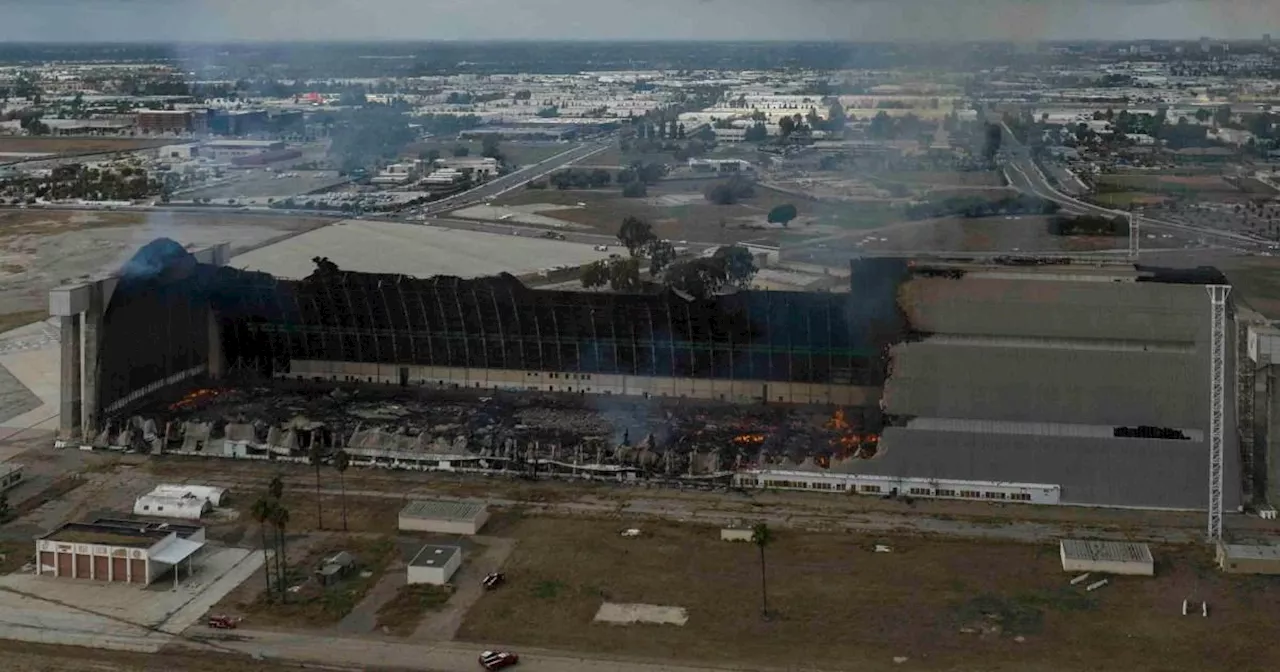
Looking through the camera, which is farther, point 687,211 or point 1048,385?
point 687,211

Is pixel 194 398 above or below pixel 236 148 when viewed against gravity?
below

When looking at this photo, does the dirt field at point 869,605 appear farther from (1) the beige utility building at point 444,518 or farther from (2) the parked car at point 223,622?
(2) the parked car at point 223,622

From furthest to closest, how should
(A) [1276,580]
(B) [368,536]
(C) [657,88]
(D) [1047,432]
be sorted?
1. (C) [657,88]
2. (D) [1047,432]
3. (B) [368,536]
4. (A) [1276,580]

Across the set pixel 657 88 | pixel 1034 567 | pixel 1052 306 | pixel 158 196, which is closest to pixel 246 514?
pixel 1034 567

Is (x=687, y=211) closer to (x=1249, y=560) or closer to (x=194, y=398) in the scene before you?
(x=194, y=398)

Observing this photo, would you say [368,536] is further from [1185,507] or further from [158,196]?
[158,196]

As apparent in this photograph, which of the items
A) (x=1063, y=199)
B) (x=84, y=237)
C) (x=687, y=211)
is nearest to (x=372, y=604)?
(x=84, y=237)
